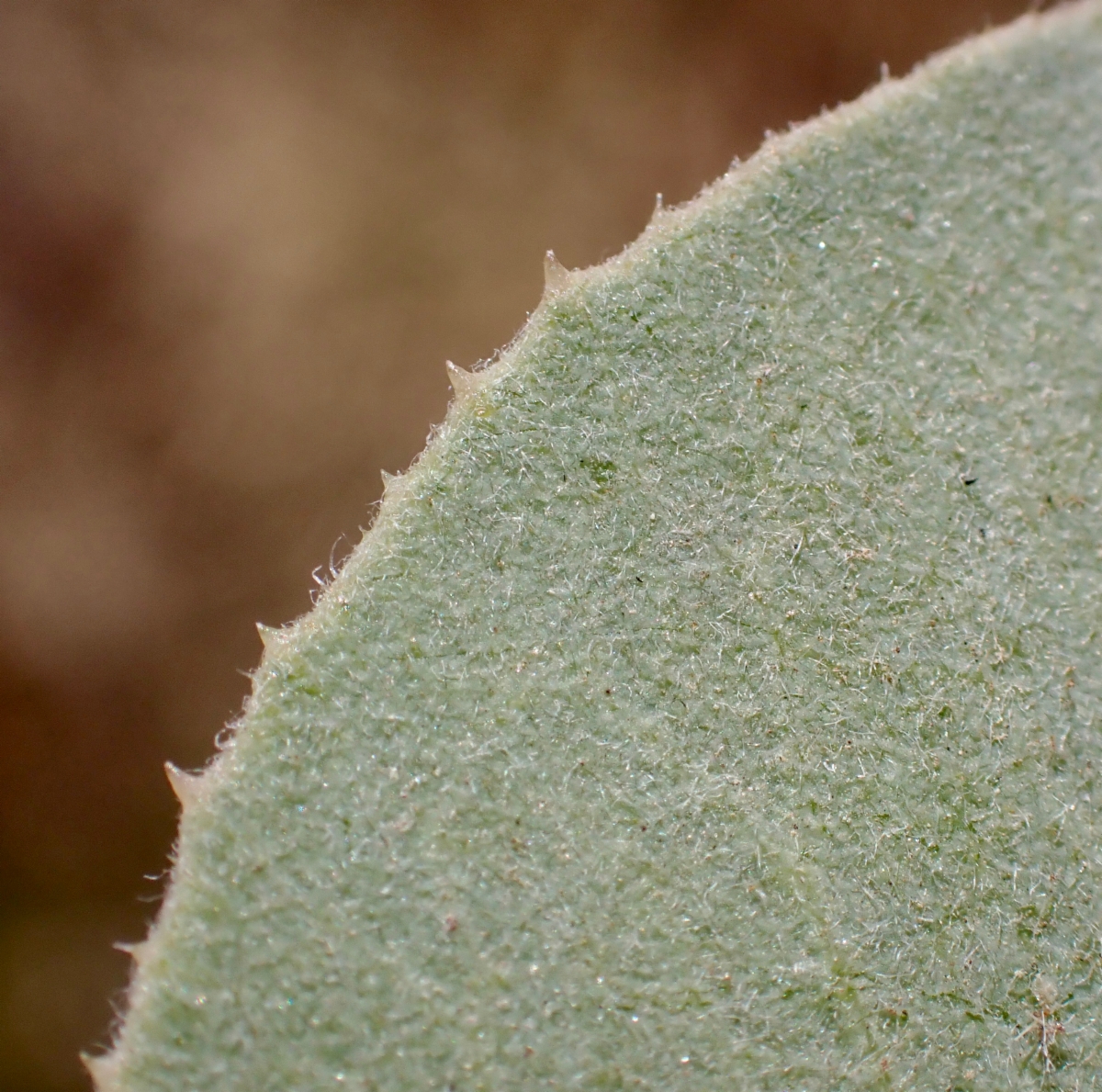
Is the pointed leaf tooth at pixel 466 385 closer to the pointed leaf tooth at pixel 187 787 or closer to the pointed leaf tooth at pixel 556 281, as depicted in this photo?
the pointed leaf tooth at pixel 556 281

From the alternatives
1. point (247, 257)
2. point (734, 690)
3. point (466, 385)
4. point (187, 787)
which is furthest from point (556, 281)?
point (247, 257)

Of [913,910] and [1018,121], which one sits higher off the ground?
[1018,121]

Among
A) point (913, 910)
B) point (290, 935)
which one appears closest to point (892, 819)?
point (913, 910)

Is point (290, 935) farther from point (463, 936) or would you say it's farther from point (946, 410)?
point (946, 410)

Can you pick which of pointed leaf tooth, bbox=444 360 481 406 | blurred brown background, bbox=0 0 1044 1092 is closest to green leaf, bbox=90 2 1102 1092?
pointed leaf tooth, bbox=444 360 481 406

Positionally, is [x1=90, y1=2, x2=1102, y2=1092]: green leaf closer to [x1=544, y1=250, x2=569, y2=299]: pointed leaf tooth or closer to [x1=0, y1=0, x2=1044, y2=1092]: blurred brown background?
[x1=544, y1=250, x2=569, y2=299]: pointed leaf tooth

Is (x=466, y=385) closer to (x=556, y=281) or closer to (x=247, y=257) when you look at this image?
(x=556, y=281)

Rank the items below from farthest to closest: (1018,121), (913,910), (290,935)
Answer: (1018,121)
(913,910)
(290,935)
